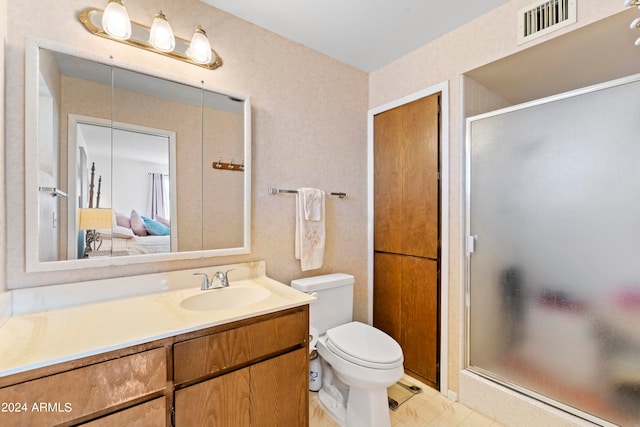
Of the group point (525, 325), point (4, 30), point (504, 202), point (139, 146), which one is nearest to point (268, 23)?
point (139, 146)

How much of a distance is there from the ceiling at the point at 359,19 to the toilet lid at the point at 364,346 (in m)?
1.92

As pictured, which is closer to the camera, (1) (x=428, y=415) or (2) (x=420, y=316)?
(1) (x=428, y=415)

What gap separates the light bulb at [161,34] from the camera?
1381mm

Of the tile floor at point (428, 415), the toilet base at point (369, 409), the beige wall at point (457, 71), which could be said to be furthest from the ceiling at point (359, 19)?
the tile floor at point (428, 415)

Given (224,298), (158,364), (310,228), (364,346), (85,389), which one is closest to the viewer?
(85,389)

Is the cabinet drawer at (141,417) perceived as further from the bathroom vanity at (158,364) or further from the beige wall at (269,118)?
the beige wall at (269,118)

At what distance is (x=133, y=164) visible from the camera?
139cm

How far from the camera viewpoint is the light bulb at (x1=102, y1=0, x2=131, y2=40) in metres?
1.27

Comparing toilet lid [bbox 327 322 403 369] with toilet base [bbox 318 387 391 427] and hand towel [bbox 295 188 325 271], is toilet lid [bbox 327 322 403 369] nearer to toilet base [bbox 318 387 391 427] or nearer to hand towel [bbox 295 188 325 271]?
toilet base [bbox 318 387 391 427]

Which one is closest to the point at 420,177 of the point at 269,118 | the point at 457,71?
the point at 457,71

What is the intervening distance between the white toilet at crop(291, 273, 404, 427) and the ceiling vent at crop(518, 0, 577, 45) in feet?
5.80

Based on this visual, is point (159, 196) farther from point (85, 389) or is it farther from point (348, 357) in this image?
point (348, 357)

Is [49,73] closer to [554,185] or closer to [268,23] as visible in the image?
[268,23]

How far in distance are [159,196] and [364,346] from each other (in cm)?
138
